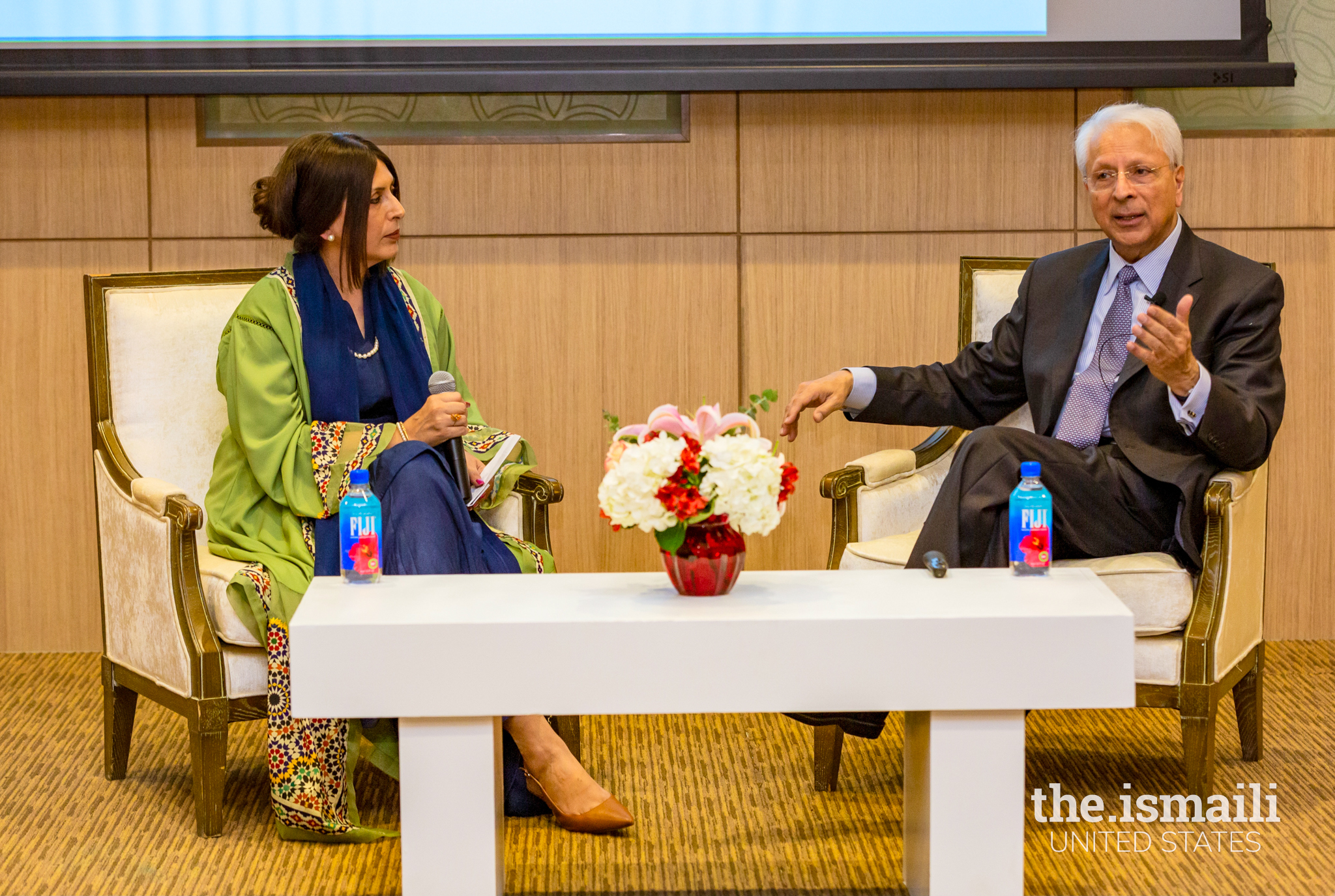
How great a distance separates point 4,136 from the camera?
4.00 m

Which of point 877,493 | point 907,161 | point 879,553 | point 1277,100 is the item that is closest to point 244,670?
point 879,553

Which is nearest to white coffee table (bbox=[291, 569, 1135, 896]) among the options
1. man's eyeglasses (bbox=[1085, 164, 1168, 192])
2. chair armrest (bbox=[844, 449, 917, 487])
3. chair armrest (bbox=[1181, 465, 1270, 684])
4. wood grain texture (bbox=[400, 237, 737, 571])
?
chair armrest (bbox=[1181, 465, 1270, 684])

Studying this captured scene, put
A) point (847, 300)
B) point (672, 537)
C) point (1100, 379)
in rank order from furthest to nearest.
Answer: point (847, 300) < point (1100, 379) < point (672, 537)

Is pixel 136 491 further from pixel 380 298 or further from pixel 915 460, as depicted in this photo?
pixel 915 460

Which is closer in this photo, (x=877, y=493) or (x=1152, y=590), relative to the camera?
(x=1152, y=590)

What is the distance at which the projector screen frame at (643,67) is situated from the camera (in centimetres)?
385

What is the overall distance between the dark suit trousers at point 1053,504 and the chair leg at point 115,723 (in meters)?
1.52

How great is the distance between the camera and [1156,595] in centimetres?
282

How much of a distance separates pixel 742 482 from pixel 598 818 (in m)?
0.91

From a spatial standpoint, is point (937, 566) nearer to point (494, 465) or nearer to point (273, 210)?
point (494, 465)

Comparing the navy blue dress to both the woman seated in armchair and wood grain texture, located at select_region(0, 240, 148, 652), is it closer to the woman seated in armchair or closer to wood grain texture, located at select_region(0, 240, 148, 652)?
the woman seated in armchair

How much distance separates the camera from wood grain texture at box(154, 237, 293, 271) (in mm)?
4062

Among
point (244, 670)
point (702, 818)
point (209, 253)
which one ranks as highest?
point (209, 253)

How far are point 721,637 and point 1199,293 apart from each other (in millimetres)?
1508
